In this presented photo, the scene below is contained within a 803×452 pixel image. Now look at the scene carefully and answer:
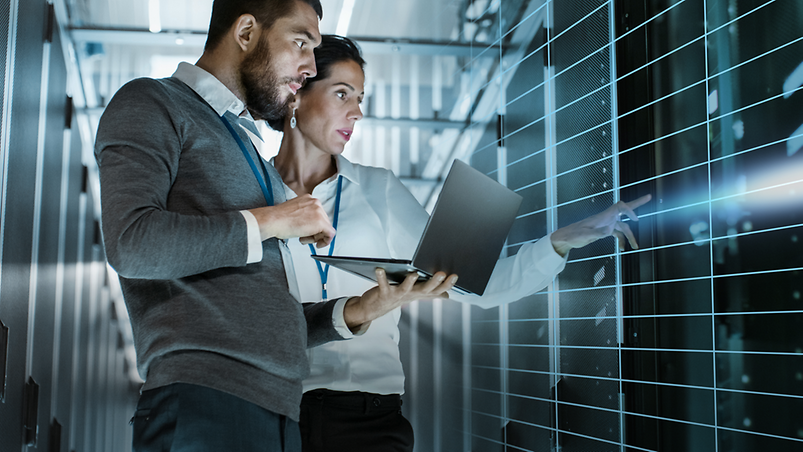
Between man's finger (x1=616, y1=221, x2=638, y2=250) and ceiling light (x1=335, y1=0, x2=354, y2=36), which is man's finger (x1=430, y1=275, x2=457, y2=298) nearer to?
man's finger (x1=616, y1=221, x2=638, y2=250)

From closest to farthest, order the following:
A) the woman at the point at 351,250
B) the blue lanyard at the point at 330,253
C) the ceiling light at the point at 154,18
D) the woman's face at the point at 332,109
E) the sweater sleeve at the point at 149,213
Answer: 1. the sweater sleeve at the point at 149,213
2. the woman at the point at 351,250
3. the blue lanyard at the point at 330,253
4. the woman's face at the point at 332,109
5. the ceiling light at the point at 154,18

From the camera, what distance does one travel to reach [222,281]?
98 centimetres

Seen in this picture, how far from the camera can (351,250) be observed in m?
1.75

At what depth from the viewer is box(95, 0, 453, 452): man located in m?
0.90

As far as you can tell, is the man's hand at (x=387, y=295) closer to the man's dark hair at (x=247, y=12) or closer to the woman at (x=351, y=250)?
the woman at (x=351, y=250)

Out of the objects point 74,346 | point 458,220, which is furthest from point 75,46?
point 458,220

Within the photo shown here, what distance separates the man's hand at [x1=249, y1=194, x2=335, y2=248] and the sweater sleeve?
35 mm

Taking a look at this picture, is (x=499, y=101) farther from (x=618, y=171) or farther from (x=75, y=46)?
(x=75, y=46)

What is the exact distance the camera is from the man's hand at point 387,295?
4.09 ft

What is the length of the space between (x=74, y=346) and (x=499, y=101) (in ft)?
7.22

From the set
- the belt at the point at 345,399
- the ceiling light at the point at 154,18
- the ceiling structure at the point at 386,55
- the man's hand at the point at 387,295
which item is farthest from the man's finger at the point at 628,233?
the ceiling light at the point at 154,18

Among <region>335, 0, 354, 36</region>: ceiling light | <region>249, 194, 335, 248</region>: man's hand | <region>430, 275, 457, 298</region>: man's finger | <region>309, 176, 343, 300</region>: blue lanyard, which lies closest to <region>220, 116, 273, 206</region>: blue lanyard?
<region>249, 194, 335, 248</region>: man's hand

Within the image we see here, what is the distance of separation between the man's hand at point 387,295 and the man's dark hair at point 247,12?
49 cm

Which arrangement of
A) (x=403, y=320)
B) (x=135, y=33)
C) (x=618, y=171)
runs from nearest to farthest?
(x=618, y=171)
(x=135, y=33)
(x=403, y=320)
